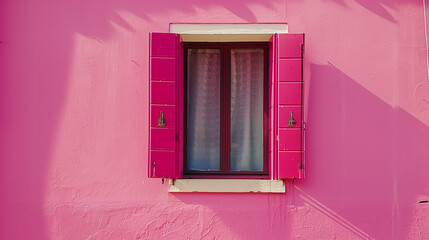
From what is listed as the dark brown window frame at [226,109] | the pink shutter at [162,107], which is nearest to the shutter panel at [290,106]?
the dark brown window frame at [226,109]

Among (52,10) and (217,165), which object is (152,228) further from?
(52,10)

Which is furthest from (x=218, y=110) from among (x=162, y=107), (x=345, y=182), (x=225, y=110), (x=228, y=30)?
(x=345, y=182)

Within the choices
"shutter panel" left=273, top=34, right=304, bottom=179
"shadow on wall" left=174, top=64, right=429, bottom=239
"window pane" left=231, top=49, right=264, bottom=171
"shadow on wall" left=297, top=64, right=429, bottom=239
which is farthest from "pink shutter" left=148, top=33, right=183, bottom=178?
"shadow on wall" left=297, top=64, right=429, bottom=239

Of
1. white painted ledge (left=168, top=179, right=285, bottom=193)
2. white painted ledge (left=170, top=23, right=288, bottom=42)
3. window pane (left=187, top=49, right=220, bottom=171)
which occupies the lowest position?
white painted ledge (left=168, top=179, right=285, bottom=193)

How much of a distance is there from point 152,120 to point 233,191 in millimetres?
955

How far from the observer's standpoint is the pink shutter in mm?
4742

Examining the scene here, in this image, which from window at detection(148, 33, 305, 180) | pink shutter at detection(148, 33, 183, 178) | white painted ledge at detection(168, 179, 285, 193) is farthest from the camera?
window at detection(148, 33, 305, 180)

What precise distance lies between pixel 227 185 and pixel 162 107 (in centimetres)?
90

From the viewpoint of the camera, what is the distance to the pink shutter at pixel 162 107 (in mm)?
4742

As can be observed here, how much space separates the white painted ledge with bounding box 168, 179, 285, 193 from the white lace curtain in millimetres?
322

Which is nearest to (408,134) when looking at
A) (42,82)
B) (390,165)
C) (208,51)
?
(390,165)

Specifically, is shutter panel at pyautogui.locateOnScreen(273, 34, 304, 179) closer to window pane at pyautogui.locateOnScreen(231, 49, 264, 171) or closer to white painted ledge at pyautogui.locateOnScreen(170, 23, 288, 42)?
white painted ledge at pyautogui.locateOnScreen(170, 23, 288, 42)

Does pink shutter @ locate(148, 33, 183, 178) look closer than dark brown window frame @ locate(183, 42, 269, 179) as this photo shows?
Yes

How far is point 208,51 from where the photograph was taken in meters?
5.23
